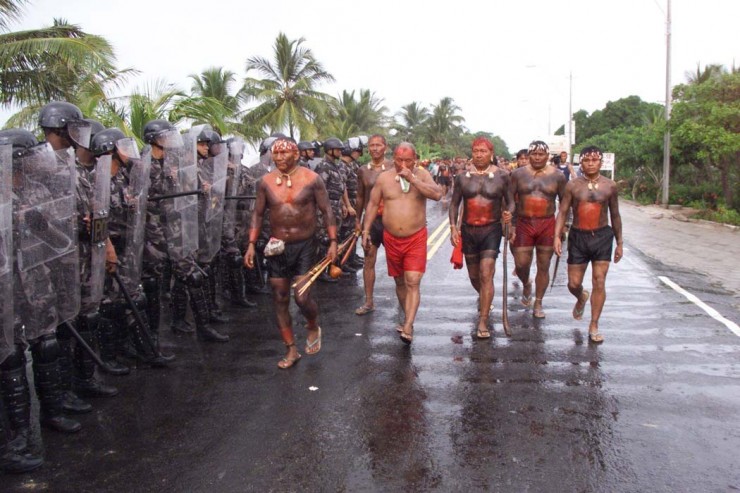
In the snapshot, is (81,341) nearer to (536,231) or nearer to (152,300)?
(152,300)

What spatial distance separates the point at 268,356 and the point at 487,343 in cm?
218

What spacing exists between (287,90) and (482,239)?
2981 centimetres

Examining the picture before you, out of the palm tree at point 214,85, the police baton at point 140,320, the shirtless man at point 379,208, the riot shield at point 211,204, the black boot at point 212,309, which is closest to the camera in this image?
the police baton at point 140,320

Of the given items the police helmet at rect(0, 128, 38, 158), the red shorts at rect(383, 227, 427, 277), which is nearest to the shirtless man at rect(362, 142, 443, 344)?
the red shorts at rect(383, 227, 427, 277)

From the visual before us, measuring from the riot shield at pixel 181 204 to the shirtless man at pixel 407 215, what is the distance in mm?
1746

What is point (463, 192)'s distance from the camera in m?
6.96

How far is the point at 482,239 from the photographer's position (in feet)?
22.5

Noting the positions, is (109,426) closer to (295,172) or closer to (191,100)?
(295,172)

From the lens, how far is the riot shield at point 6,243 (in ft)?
12.5

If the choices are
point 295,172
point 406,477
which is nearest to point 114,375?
point 295,172

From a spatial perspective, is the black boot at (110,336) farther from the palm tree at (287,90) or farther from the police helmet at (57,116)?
the palm tree at (287,90)

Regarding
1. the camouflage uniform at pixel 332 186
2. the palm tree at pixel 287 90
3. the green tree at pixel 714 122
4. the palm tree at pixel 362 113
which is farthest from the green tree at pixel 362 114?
the camouflage uniform at pixel 332 186

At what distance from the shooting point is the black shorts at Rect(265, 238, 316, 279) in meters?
5.77

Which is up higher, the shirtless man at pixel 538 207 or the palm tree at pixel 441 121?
the palm tree at pixel 441 121
